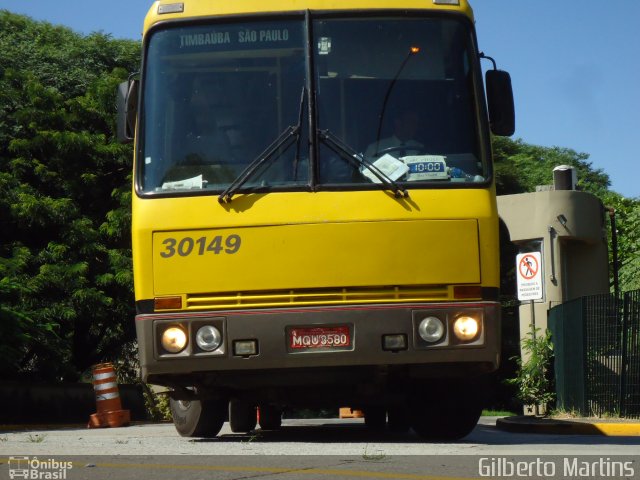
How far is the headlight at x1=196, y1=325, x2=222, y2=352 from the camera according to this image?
369 inches

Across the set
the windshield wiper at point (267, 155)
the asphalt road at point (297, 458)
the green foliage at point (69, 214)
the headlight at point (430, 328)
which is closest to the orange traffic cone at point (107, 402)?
the green foliage at point (69, 214)

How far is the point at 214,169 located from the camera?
9.68 m

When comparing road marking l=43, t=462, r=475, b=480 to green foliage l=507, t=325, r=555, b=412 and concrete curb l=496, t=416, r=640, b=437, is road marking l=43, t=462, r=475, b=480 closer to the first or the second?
concrete curb l=496, t=416, r=640, b=437

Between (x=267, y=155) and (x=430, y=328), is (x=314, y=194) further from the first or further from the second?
(x=430, y=328)

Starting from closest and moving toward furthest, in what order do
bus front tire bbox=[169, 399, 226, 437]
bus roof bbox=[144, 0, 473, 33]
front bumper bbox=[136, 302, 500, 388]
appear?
front bumper bbox=[136, 302, 500, 388]
bus roof bbox=[144, 0, 473, 33]
bus front tire bbox=[169, 399, 226, 437]

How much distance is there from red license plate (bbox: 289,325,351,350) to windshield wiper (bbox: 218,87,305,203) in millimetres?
1135

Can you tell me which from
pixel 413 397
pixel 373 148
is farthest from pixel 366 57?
pixel 413 397

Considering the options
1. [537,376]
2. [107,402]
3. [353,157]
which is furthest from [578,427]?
[107,402]

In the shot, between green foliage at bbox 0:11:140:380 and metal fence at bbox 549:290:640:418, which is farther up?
green foliage at bbox 0:11:140:380

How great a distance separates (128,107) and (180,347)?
6.73 ft

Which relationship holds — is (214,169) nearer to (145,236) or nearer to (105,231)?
(145,236)

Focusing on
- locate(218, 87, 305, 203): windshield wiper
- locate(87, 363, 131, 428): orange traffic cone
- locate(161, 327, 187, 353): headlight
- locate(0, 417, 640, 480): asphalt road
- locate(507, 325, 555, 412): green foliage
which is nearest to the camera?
locate(0, 417, 640, 480): asphalt road

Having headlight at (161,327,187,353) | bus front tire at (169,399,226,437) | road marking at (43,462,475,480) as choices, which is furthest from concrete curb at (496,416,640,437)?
road marking at (43,462,475,480)

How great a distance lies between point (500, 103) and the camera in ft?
33.4
